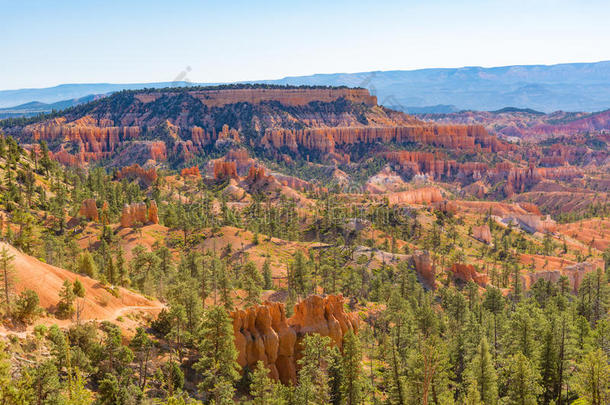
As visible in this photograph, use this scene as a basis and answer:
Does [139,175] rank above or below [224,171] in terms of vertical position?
above

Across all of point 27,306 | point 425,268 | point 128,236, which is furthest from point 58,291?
point 425,268

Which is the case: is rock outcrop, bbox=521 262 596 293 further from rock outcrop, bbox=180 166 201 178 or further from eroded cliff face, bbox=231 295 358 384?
rock outcrop, bbox=180 166 201 178

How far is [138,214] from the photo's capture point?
108875 millimetres

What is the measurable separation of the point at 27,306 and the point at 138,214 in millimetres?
68436

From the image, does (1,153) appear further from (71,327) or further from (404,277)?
(404,277)

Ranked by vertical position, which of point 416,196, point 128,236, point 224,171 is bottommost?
point 416,196

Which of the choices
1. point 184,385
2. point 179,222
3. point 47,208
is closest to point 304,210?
point 179,222

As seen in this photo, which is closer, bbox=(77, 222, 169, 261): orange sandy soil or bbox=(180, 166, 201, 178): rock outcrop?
bbox=(77, 222, 169, 261): orange sandy soil

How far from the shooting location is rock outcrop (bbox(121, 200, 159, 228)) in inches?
4210

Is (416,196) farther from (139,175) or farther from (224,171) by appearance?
(139,175)

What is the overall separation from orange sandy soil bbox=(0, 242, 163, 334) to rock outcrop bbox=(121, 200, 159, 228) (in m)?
52.3

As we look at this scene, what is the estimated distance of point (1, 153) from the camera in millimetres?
113562

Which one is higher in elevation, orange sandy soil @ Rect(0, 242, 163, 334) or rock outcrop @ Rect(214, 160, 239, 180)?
orange sandy soil @ Rect(0, 242, 163, 334)

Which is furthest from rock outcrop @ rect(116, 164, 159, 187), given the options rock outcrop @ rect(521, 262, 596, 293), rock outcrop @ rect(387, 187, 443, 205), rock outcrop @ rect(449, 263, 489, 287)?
rock outcrop @ rect(521, 262, 596, 293)
